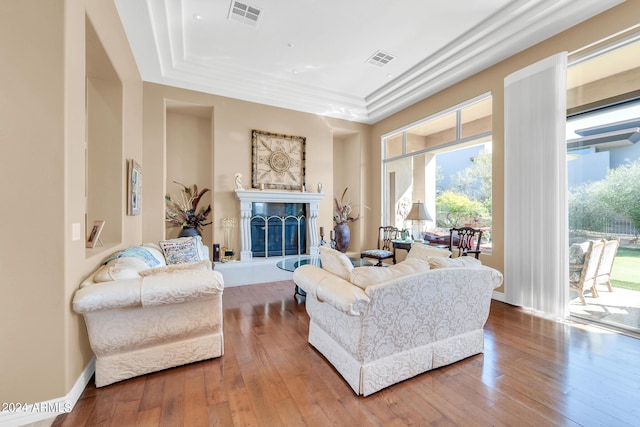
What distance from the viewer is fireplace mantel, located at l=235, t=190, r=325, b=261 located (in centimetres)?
513

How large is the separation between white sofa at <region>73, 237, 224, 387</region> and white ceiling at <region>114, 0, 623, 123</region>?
2888mm

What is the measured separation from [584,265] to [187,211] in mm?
5847

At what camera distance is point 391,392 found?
189 centimetres

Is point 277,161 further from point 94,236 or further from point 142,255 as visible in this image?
point 94,236

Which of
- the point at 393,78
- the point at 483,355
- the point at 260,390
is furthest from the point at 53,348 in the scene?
the point at 393,78

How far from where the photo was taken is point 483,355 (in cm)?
238

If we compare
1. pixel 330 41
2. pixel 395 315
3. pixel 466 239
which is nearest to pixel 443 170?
pixel 466 239

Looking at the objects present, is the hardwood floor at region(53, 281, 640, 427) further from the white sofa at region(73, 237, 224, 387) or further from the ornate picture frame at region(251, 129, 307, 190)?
the ornate picture frame at region(251, 129, 307, 190)

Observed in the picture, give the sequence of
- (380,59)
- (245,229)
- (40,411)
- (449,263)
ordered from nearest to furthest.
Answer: (40,411)
(449,263)
(380,59)
(245,229)

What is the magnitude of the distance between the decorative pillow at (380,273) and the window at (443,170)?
9.36 ft

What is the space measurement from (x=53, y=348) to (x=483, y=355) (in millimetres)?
3223

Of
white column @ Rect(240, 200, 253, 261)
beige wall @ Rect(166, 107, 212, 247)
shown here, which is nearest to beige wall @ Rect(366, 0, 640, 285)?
white column @ Rect(240, 200, 253, 261)

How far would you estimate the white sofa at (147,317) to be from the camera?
1897mm

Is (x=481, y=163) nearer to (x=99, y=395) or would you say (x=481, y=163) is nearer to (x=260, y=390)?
(x=260, y=390)
